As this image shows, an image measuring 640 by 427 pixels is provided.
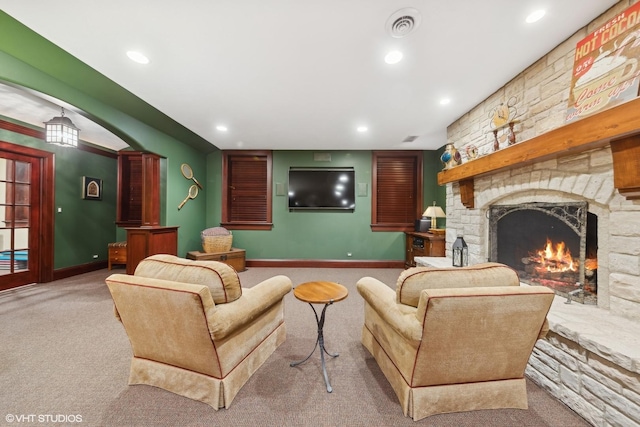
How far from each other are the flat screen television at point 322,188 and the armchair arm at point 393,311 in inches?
126

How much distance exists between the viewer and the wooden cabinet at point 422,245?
3.91 metres

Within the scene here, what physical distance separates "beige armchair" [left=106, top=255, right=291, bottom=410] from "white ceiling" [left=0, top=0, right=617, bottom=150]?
1.69 m

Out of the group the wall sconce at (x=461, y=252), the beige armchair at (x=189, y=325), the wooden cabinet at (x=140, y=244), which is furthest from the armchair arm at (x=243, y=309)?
the wooden cabinet at (x=140, y=244)

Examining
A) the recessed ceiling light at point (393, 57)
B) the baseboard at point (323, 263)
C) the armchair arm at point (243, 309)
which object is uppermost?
the recessed ceiling light at point (393, 57)

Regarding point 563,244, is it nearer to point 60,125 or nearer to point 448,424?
point 448,424

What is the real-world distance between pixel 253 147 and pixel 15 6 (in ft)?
11.0

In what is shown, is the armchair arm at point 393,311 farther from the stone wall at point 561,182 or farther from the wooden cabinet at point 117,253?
the wooden cabinet at point 117,253

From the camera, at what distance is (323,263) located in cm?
497

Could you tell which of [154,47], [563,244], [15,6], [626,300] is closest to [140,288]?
[154,47]

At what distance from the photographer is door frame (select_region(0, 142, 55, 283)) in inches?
146

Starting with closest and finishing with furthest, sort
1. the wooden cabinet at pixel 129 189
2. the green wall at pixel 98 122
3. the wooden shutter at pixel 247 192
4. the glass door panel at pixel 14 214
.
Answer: the green wall at pixel 98 122 → the glass door panel at pixel 14 214 → the wooden cabinet at pixel 129 189 → the wooden shutter at pixel 247 192

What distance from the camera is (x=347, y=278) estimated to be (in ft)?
13.9

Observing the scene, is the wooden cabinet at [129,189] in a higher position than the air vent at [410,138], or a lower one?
lower

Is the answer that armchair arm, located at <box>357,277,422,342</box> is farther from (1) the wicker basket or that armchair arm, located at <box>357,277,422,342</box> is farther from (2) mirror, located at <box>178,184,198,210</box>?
→ (2) mirror, located at <box>178,184,198,210</box>
